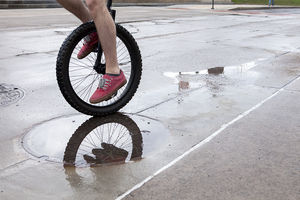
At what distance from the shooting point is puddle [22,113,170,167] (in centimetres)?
264

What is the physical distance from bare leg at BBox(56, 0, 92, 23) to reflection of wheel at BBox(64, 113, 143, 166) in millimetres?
996

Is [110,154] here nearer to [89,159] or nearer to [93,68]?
[89,159]

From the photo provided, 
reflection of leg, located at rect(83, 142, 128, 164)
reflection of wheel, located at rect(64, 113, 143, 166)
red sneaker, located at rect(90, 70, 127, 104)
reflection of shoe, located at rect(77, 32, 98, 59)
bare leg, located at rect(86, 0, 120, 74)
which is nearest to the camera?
reflection of leg, located at rect(83, 142, 128, 164)

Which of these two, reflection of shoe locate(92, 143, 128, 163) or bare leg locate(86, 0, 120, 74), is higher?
bare leg locate(86, 0, 120, 74)

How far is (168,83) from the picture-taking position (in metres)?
4.67

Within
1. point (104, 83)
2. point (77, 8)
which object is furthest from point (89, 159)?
point (77, 8)

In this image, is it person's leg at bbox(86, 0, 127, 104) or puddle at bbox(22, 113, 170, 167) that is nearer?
puddle at bbox(22, 113, 170, 167)

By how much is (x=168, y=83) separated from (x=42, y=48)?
3.26 meters

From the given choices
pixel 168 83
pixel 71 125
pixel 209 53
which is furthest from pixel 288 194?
pixel 209 53

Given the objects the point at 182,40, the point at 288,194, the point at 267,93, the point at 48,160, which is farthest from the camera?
the point at 182,40

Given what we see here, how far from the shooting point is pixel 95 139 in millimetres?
2969

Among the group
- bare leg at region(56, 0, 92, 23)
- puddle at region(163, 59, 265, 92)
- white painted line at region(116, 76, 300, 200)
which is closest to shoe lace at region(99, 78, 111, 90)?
bare leg at region(56, 0, 92, 23)

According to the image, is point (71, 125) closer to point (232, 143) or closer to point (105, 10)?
point (105, 10)

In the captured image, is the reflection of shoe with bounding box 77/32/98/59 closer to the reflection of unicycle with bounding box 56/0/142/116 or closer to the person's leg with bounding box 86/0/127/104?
the reflection of unicycle with bounding box 56/0/142/116
